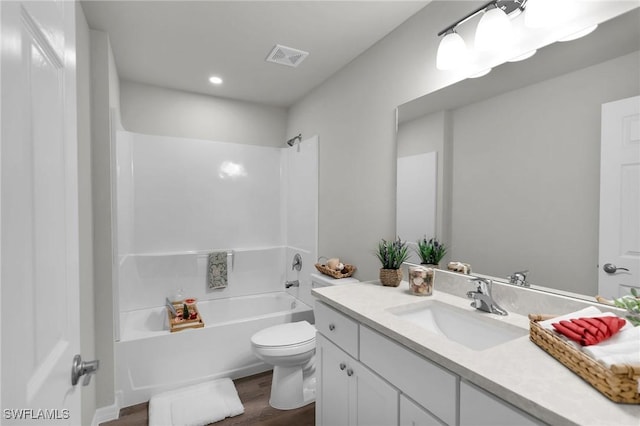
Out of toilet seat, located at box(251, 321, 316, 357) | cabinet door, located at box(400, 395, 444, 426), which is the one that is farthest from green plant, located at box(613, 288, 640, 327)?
toilet seat, located at box(251, 321, 316, 357)

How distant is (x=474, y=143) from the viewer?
1.53 meters

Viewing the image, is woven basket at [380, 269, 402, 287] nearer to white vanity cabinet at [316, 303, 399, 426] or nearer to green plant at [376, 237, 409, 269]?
green plant at [376, 237, 409, 269]

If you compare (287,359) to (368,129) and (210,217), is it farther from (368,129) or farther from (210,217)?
(210,217)

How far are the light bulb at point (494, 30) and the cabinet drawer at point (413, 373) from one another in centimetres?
135

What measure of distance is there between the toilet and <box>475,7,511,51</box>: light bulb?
169 cm

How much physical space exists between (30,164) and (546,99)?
5.32 feet

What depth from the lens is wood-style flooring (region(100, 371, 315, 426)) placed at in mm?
1997

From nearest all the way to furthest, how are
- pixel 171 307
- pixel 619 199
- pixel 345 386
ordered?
pixel 619 199
pixel 345 386
pixel 171 307

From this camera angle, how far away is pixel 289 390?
2.16m

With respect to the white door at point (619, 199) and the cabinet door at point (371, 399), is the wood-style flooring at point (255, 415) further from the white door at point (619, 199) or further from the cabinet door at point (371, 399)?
the white door at point (619, 199)

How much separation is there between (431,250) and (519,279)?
0.48 m

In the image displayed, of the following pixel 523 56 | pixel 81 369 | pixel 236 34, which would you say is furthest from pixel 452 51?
pixel 81 369

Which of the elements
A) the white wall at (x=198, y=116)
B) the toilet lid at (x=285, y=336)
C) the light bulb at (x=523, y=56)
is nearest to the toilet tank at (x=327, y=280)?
the toilet lid at (x=285, y=336)

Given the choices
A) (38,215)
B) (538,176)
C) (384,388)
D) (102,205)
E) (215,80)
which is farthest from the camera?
(215,80)
